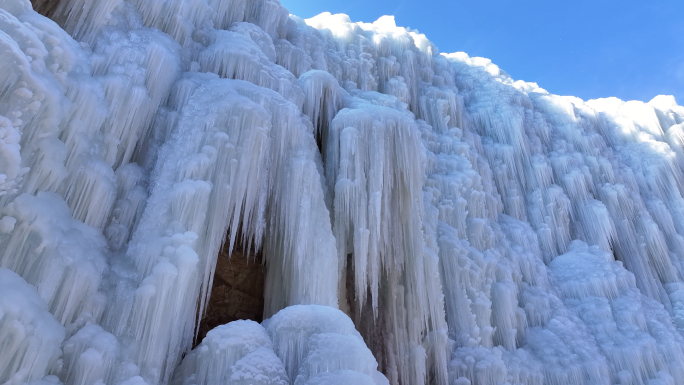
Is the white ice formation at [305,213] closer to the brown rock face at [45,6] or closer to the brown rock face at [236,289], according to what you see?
the brown rock face at [45,6]

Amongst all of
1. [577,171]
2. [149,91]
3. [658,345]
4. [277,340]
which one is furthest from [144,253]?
[577,171]

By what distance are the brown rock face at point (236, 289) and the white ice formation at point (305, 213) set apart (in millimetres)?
321

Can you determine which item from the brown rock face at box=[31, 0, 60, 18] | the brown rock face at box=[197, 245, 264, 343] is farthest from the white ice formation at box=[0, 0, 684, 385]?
the brown rock face at box=[197, 245, 264, 343]

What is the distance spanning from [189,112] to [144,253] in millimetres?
1725

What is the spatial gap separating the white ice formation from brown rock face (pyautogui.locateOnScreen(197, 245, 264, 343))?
0.32 meters

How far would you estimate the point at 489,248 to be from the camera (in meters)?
8.36

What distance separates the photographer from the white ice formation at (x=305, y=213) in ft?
10.8

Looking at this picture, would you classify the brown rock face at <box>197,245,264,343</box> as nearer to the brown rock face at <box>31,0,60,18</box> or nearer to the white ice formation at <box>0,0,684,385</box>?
the white ice formation at <box>0,0,684,385</box>

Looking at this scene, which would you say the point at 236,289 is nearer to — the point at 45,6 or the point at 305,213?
the point at 305,213

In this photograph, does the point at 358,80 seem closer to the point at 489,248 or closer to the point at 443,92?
the point at 443,92

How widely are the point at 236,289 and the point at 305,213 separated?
1.69 meters

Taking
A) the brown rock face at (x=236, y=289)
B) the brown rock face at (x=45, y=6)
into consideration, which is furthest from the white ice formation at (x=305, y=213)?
the brown rock face at (x=236, y=289)

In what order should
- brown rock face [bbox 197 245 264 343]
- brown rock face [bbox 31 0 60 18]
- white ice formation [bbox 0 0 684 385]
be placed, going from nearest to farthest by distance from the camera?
white ice formation [bbox 0 0 684 385] < brown rock face [bbox 31 0 60 18] < brown rock face [bbox 197 245 264 343]

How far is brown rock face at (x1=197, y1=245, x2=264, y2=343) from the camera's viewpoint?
18.9 ft
